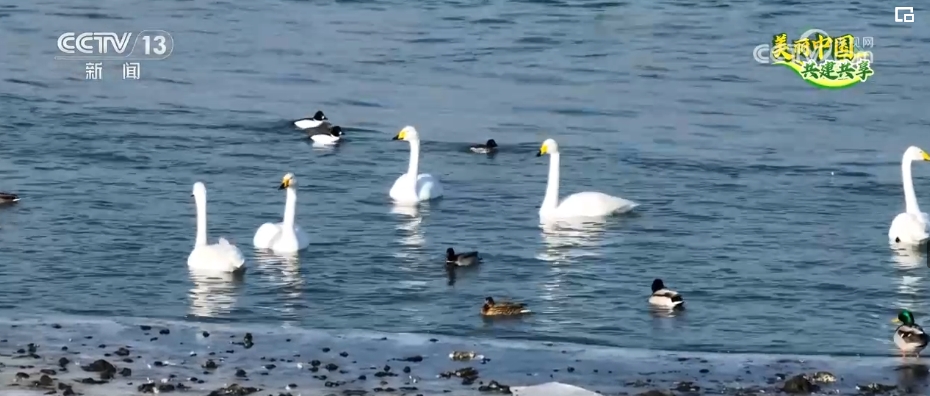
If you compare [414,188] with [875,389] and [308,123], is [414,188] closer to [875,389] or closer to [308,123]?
[308,123]

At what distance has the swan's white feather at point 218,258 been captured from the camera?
729 inches

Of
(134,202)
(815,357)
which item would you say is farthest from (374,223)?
(815,357)

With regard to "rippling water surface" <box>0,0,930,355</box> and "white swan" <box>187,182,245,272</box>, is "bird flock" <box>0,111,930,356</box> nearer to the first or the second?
"white swan" <box>187,182,245,272</box>

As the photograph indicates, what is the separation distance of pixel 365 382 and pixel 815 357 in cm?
395

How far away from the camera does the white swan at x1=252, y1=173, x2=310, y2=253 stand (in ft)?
64.4

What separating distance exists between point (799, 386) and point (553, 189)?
935 cm

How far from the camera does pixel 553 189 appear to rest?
22938 mm

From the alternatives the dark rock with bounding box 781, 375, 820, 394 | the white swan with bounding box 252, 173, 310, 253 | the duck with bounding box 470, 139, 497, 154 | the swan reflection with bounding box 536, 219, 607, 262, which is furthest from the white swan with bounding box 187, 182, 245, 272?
the duck with bounding box 470, 139, 497, 154

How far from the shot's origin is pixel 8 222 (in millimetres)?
21281

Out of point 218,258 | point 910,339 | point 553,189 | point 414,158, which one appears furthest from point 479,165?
point 910,339

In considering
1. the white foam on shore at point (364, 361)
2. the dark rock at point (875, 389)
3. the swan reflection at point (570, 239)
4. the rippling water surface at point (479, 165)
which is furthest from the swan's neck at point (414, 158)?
the dark rock at point (875, 389)

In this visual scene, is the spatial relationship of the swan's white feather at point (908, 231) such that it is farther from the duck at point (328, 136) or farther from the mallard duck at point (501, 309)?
the duck at point (328, 136)

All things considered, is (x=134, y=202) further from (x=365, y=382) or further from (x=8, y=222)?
(x=365, y=382)

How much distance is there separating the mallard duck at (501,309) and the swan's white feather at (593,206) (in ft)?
18.7
